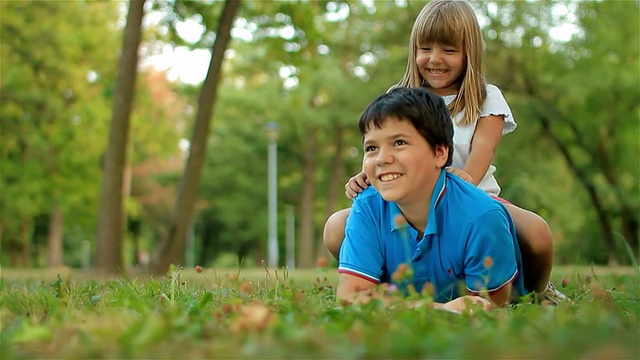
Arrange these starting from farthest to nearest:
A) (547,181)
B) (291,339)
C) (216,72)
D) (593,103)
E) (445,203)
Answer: (547,181)
(593,103)
(216,72)
(445,203)
(291,339)

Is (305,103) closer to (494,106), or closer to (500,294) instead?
(494,106)

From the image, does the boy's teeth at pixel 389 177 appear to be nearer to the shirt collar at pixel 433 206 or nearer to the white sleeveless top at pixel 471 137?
the shirt collar at pixel 433 206

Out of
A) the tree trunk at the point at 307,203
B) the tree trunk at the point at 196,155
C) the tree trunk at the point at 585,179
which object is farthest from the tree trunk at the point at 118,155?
the tree trunk at the point at 307,203

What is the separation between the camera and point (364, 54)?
29.1m

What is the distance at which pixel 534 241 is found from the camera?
143 inches

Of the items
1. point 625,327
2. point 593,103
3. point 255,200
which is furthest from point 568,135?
point 625,327

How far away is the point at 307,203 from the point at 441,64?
27.7 metres

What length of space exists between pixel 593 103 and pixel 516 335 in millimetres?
21936

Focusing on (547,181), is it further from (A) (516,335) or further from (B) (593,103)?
(A) (516,335)

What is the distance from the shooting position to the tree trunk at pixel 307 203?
A: 3097 centimetres

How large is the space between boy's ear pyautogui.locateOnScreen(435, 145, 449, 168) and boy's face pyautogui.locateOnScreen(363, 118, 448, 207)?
70 mm

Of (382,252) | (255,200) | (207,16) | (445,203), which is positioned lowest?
(255,200)

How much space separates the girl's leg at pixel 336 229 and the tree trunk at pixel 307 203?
25309 mm

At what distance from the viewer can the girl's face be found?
4.16 metres
